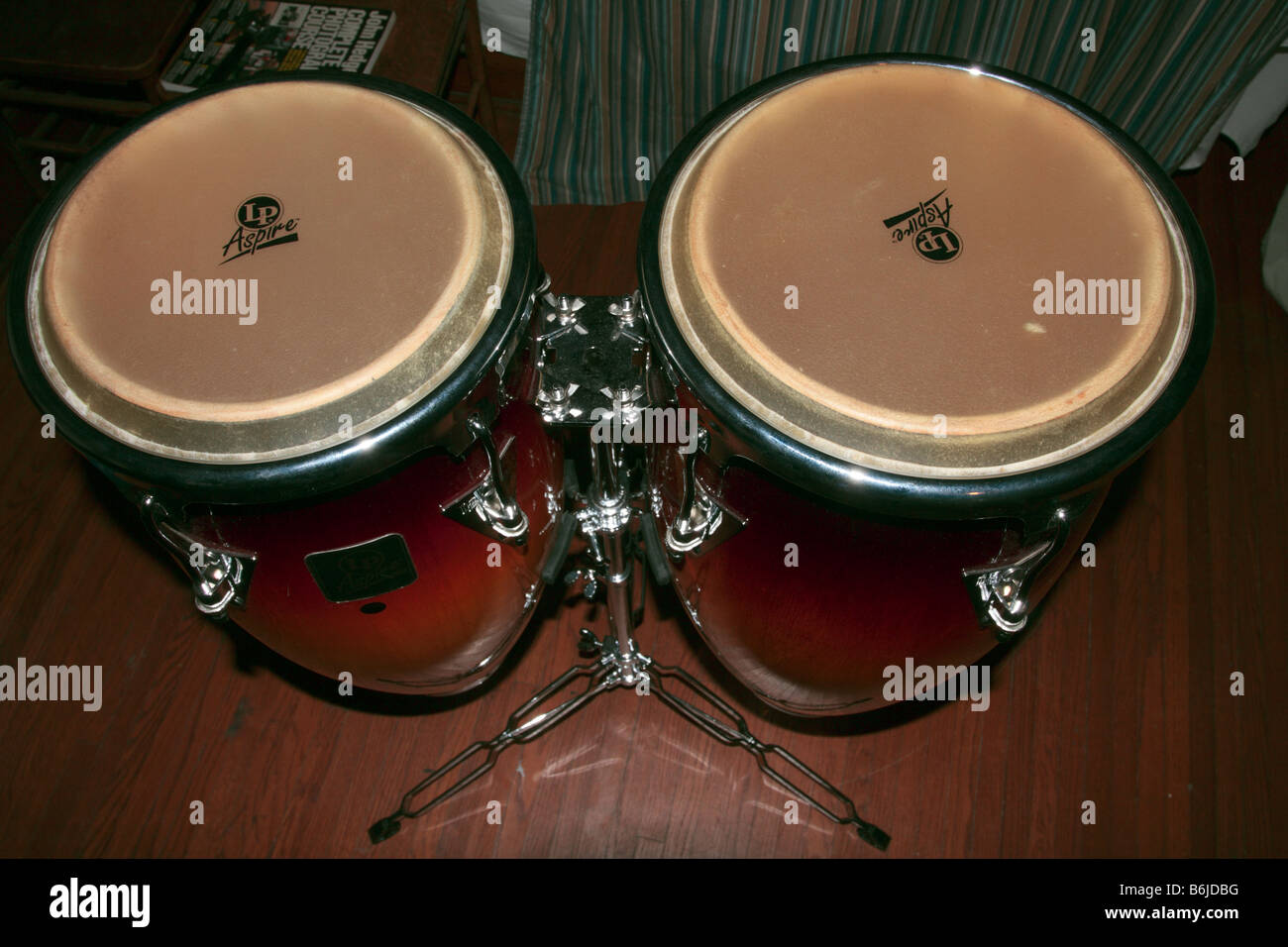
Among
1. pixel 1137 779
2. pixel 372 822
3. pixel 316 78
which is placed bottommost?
pixel 372 822

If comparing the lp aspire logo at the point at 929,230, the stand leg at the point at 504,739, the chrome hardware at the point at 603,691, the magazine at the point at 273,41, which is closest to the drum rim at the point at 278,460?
the lp aspire logo at the point at 929,230

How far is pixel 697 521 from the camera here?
85cm

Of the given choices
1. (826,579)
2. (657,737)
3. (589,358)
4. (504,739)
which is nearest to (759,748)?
(657,737)

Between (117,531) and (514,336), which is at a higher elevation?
(514,336)

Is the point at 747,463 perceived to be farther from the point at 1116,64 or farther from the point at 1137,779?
the point at 1116,64

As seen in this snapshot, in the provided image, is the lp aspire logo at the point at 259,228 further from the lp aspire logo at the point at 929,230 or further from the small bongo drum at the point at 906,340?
the lp aspire logo at the point at 929,230

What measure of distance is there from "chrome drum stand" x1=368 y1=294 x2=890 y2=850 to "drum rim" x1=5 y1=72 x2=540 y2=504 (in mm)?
83

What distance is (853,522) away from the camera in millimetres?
746

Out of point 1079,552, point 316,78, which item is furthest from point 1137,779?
point 316,78

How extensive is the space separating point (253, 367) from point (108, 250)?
0.64 ft

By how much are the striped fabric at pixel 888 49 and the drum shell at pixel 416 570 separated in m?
0.94

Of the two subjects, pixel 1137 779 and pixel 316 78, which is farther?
pixel 1137 779

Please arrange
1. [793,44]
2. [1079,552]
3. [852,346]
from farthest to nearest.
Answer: [793,44] → [1079,552] → [852,346]

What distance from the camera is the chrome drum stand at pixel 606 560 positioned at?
85 centimetres
